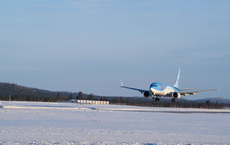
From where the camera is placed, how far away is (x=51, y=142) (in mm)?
20125

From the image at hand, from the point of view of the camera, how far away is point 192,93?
8000 centimetres

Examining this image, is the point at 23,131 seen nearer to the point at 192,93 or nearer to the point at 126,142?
the point at 126,142

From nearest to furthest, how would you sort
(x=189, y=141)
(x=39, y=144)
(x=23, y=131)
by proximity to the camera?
(x=39, y=144) < (x=189, y=141) < (x=23, y=131)

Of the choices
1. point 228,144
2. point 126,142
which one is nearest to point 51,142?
point 126,142

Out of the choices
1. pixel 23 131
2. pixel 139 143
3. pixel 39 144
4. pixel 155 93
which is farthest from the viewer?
pixel 155 93

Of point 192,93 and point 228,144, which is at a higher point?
point 192,93

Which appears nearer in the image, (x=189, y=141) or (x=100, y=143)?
(x=100, y=143)

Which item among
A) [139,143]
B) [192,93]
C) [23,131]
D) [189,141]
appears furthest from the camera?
[192,93]

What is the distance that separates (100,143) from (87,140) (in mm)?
1553

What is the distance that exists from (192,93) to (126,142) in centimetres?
6219

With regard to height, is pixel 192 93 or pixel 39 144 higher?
pixel 192 93

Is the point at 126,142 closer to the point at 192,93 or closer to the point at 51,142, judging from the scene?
the point at 51,142

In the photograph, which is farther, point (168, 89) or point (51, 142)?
point (168, 89)

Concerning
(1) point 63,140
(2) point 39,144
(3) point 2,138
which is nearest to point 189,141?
(1) point 63,140
